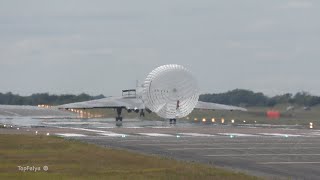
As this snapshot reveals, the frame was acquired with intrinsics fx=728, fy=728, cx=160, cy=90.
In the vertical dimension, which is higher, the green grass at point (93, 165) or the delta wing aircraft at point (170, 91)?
the delta wing aircraft at point (170, 91)

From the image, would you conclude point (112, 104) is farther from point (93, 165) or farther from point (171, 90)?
point (93, 165)

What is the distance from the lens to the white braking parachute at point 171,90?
256 ft

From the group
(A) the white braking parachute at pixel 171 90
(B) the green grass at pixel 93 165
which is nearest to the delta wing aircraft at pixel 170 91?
(A) the white braking parachute at pixel 171 90

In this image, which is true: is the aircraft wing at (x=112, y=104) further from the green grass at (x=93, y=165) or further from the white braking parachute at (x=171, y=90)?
the green grass at (x=93, y=165)

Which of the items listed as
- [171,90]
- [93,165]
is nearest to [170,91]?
[171,90]

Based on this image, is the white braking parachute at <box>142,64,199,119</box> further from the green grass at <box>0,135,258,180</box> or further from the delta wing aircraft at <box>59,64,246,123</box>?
the green grass at <box>0,135,258,180</box>

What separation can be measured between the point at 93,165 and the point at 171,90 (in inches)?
2115

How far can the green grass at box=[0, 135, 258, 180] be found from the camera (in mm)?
21312

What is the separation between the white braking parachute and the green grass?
44.9 m

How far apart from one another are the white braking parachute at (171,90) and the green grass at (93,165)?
44.9m

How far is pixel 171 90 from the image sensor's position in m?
77.9

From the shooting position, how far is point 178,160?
2739 cm

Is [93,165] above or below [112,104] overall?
below

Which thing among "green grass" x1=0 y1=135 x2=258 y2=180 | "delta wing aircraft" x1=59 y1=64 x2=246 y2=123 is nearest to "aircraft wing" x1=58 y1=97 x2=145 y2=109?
"delta wing aircraft" x1=59 y1=64 x2=246 y2=123
